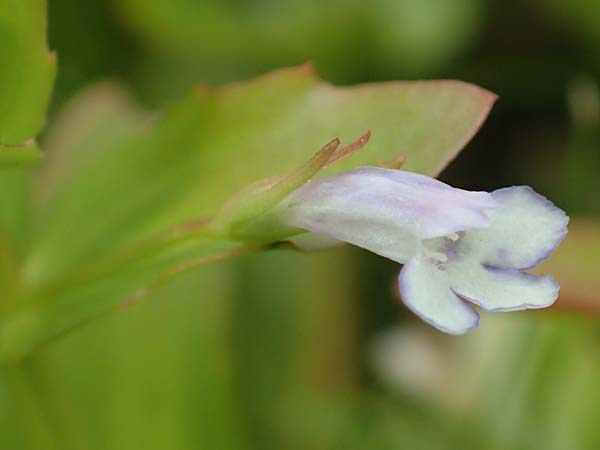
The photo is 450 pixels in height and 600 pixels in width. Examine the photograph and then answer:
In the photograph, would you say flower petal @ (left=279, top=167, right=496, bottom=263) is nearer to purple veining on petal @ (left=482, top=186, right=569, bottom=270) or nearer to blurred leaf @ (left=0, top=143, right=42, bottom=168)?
purple veining on petal @ (left=482, top=186, right=569, bottom=270)

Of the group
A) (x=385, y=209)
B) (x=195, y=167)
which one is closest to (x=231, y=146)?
(x=195, y=167)

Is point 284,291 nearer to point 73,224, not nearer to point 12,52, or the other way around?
point 73,224

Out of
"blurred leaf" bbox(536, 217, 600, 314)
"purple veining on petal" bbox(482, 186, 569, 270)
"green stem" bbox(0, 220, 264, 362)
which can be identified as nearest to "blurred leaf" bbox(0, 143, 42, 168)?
"green stem" bbox(0, 220, 264, 362)

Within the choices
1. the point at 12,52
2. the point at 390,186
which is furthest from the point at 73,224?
the point at 390,186

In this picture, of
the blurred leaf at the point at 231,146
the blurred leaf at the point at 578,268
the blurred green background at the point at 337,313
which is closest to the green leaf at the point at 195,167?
the blurred leaf at the point at 231,146

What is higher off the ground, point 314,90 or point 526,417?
point 314,90

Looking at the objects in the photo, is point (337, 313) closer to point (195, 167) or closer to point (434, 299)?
point (195, 167)
